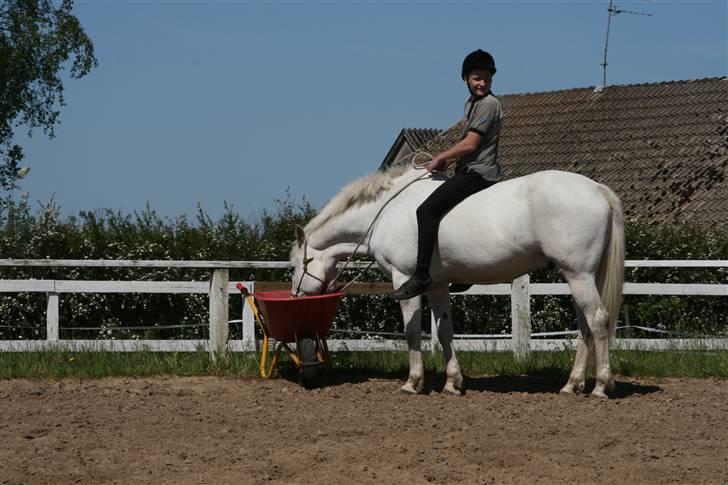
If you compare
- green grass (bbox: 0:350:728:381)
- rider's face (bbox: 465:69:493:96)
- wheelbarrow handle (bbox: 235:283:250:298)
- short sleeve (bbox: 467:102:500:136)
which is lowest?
green grass (bbox: 0:350:728:381)

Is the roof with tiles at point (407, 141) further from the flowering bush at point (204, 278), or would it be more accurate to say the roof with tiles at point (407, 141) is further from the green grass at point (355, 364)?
the green grass at point (355, 364)

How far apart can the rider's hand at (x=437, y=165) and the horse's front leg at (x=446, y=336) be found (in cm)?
99

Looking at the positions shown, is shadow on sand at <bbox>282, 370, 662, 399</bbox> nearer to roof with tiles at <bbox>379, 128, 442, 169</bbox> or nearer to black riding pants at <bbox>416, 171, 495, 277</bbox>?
black riding pants at <bbox>416, 171, 495, 277</bbox>

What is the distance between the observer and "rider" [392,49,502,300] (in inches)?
315

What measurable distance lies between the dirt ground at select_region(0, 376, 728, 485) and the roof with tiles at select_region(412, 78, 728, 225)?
12.1 meters

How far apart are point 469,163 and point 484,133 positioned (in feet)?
0.88

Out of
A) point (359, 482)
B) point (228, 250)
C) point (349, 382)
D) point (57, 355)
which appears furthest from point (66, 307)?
point (359, 482)

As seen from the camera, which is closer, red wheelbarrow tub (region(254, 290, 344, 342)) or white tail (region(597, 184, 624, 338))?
white tail (region(597, 184, 624, 338))

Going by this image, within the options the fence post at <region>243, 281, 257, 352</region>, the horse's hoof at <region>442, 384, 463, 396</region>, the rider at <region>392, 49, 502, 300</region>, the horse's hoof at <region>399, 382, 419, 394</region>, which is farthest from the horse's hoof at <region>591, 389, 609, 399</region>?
the fence post at <region>243, 281, 257, 352</region>

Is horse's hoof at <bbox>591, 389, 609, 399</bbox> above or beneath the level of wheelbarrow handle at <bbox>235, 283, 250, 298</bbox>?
beneath

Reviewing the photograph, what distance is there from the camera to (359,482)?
210 inches

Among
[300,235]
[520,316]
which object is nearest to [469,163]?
[300,235]

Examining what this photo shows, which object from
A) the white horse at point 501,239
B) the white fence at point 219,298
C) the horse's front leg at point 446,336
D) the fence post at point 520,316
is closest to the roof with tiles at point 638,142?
the white fence at point 219,298

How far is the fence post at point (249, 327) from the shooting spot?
32.0 ft
